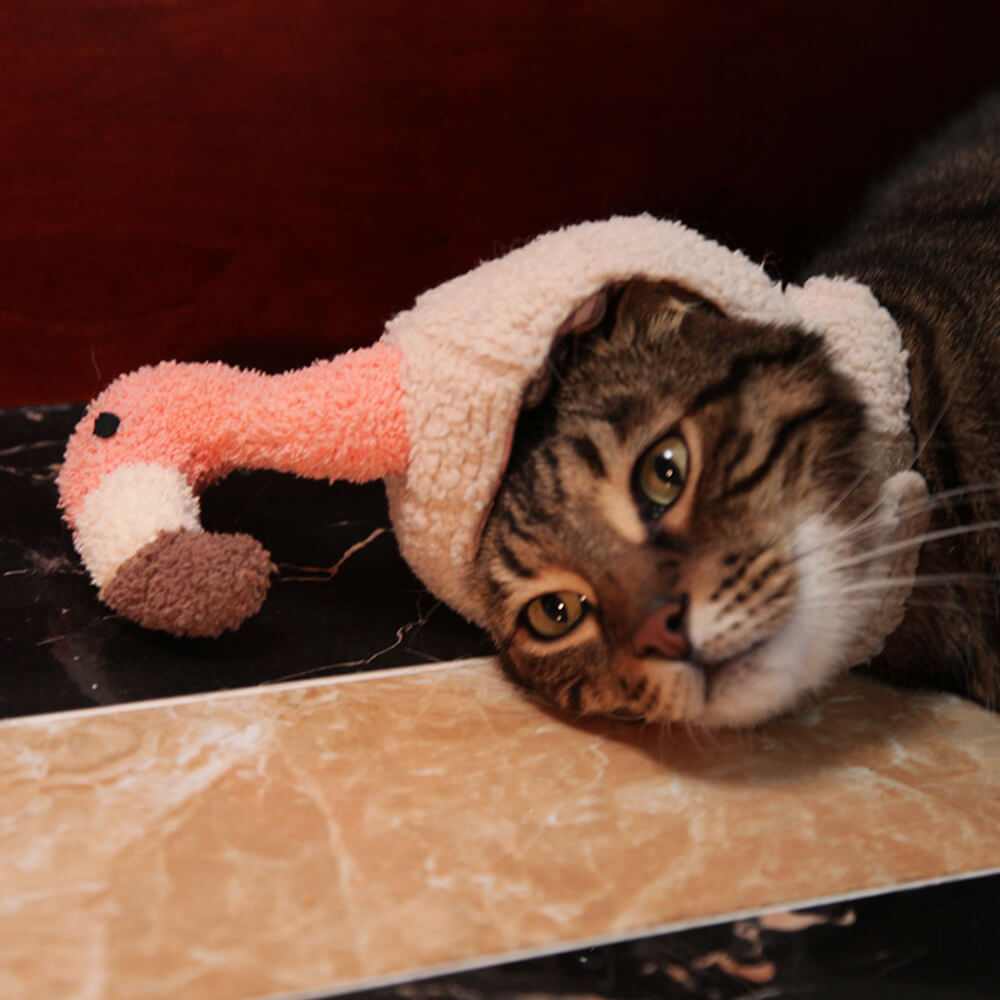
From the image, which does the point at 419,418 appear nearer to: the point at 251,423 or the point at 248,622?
the point at 251,423

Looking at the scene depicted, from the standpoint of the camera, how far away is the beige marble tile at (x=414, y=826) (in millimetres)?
751

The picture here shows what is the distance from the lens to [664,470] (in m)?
0.97

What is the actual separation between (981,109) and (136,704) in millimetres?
1714

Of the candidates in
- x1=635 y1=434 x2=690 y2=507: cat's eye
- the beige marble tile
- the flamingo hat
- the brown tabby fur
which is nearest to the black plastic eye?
the flamingo hat

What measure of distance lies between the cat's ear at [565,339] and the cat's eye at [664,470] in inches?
5.2

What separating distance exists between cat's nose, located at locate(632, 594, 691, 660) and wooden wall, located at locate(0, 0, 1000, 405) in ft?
3.28

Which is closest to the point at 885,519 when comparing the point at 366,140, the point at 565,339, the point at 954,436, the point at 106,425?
the point at 954,436

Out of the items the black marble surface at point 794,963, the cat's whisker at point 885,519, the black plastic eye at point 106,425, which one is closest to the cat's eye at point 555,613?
the cat's whisker at point 885,519

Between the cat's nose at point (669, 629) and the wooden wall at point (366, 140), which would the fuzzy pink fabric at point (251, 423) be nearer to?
the cat's nose at point (669, 629)

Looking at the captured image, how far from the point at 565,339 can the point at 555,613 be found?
29 cm

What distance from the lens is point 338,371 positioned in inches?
42.6

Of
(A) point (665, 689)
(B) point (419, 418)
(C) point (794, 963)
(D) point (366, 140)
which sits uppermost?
(D) point (366, 140)

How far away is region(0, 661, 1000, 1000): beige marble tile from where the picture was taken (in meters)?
0.75

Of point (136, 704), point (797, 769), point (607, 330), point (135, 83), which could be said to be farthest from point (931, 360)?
point (135, 83)
